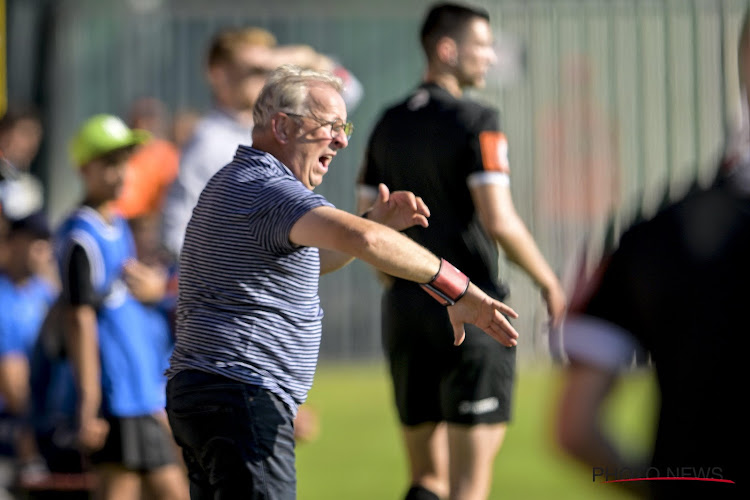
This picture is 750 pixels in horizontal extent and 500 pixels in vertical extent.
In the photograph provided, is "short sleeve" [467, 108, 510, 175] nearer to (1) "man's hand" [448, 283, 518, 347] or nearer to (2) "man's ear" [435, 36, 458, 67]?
(2) "man's ear" [435, 36, 458, 67]

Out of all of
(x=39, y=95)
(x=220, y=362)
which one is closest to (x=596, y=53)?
(x=39, y=95)

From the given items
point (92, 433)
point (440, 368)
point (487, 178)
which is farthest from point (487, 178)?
point (92, 433)

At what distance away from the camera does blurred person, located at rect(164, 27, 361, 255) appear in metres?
5.29

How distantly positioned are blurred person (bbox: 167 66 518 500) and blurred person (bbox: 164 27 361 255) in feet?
5.05

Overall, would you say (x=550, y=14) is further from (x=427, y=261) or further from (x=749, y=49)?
(x=749, y=49)

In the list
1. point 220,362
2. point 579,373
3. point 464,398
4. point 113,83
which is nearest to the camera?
point 579,373

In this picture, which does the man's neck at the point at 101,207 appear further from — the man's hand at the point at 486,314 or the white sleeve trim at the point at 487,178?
the man's hand at the point at 486,314

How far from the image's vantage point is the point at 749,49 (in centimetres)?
224

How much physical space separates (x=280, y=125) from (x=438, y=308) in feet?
5.34

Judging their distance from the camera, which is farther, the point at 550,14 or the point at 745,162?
the point at 550,14

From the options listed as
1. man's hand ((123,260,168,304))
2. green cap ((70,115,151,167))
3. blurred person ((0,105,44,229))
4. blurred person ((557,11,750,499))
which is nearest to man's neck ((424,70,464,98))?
green cap ((70,115,151,167))

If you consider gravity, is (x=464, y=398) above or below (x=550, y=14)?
below

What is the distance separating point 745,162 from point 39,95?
11814 millimetres

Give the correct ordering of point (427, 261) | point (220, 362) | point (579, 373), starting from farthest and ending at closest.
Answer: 1. point (220, 362)
2. point (427, 261)
3. point (579, 373)
